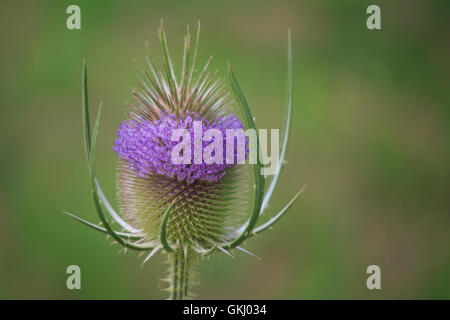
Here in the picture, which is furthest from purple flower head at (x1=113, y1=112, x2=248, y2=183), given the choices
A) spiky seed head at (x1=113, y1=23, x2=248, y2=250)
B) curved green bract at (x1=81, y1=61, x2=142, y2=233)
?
curved green bract at (x1=81, y1=61, x2=142, y2=233)

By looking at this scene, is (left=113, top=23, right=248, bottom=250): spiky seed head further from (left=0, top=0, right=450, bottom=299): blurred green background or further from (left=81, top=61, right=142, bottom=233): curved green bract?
(left=0, top=0, right=450, bottom=299): blurred green background

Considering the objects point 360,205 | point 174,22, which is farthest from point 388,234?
point 174,22

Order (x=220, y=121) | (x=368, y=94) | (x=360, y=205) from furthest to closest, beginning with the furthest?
(x=368, y=94) → (x=360, y=205) → (x=220, y=121)

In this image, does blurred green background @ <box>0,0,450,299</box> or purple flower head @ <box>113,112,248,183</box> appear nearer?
purple flower head @ <box>113,112,248,183</box>

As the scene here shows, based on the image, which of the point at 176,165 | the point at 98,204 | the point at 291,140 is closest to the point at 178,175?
the point at 176,165

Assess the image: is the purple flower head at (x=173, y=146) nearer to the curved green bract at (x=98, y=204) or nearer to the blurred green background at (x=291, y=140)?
the curved green bract at (x=98, y=204)

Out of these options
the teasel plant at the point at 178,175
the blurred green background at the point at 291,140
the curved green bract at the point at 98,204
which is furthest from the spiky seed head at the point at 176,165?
the blurred green background at the point at 291,140

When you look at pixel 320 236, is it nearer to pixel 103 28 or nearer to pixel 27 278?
pixel 27 278
